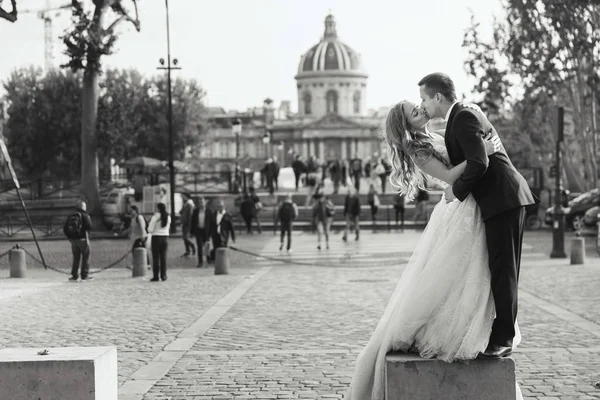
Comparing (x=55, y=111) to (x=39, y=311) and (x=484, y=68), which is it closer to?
(x=484, y=68)

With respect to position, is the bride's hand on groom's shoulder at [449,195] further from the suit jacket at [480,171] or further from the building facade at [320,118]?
the building facade at [320,118]

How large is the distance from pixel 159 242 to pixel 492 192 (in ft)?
45.1

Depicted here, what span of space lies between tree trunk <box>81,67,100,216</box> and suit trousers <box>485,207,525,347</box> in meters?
28.0

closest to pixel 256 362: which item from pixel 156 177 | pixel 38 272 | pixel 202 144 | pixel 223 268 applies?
pixel 223 268

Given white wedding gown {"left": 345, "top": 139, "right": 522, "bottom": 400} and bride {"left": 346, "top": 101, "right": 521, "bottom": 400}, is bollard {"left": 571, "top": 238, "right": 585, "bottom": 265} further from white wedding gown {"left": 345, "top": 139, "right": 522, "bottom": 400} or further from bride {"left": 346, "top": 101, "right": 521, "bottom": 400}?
white wedding gown {"left": 345, "top": 139, "right": 522, "bottom": 400}

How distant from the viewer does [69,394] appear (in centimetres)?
624

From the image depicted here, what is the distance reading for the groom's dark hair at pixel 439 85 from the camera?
233 inches

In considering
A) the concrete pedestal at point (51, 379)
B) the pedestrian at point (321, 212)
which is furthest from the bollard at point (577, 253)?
the concrete pedestal at point (51, 379)

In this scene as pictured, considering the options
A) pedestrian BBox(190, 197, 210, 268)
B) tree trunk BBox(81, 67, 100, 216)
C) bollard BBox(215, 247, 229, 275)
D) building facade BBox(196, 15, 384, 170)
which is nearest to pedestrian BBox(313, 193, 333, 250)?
pedestrian BBox(190, 197, 210, 268)

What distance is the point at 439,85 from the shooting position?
5922 millimetres

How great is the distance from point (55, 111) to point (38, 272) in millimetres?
44771

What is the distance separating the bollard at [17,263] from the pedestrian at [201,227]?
3857mm

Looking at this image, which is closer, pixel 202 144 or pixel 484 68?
pixel 484 68

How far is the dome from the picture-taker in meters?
165
